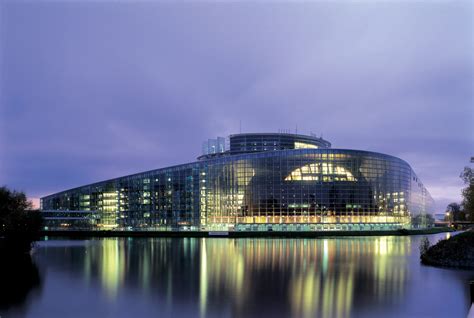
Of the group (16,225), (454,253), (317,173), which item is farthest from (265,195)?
(454,253)

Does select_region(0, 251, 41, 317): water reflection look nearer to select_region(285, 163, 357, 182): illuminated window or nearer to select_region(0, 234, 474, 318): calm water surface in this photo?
select_region(0, 234, 474, 318): calm water surface

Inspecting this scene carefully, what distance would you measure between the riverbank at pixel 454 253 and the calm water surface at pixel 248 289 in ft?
5.32

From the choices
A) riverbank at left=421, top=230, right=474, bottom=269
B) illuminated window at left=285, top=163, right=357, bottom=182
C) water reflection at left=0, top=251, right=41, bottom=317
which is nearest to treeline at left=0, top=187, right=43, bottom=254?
water reflection at left=0, top=251, right=41, bottom=317

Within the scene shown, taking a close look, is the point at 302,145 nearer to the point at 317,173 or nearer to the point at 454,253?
the point at 317,173

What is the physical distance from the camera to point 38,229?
205ft

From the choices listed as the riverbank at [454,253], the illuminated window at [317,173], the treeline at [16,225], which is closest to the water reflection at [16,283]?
the treeline at [16,225]

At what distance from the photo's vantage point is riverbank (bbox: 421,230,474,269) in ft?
136

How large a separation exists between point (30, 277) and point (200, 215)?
9227cm

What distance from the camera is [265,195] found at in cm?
12094

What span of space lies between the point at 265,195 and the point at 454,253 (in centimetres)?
7949

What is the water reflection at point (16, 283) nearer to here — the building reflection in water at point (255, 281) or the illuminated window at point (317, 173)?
the building reflection in water at point (255, 281)

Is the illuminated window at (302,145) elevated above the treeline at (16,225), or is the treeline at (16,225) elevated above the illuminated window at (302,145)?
the illuminated window at (302,145)

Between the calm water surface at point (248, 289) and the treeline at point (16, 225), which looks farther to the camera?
the treeline at point (16, 225)

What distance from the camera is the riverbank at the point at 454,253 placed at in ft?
136
